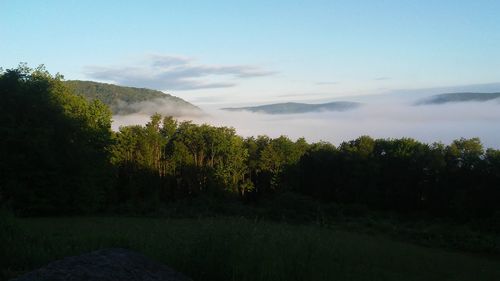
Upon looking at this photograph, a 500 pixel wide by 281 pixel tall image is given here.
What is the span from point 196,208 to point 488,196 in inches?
908

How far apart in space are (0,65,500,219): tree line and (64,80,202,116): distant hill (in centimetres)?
3609

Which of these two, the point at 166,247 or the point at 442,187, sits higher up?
the point at 166,247

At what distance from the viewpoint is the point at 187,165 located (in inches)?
2121

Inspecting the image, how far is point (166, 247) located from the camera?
8.53 metres

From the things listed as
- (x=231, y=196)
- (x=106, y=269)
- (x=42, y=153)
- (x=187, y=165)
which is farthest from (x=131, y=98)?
(x=106, y=269)

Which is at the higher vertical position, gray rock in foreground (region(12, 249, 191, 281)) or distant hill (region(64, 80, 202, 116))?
distant hill (region(64, 80, 202, 116))

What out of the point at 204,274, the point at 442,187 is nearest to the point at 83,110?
the point at 442,187

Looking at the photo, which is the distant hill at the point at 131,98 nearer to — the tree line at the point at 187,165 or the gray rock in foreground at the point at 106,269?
the tree line at the point at 187,165

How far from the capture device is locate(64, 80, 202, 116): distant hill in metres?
94.3

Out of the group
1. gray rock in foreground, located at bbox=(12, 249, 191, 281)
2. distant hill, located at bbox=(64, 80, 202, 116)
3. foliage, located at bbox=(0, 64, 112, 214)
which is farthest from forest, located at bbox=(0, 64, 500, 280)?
distant hill, located at bbox=(64, 80, 202, 116)

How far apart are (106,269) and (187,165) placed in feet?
159

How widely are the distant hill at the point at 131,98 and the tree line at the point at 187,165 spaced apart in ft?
118

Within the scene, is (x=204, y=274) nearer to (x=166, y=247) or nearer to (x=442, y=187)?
(x=166, y=247)

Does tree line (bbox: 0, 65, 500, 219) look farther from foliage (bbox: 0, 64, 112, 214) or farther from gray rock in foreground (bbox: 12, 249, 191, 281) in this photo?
gray rock in foreground (bbox: 12, 249, 191, 281)
